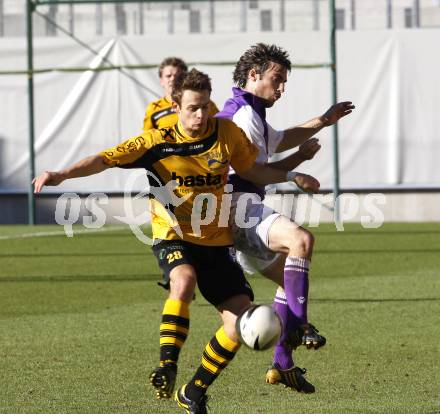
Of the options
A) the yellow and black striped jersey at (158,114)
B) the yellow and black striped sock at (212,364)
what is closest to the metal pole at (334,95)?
the yellow and black striped jersey at (158,114)

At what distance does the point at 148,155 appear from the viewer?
6902 millimetres

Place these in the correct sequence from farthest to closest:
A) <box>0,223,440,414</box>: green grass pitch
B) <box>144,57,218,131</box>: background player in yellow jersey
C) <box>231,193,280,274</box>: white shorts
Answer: <box>144,57,218,131</box>: background player in yellow jersey < <box>231,193,280,274</box>: white shorts < <box>0,223,440,414</box>: green grass pitch

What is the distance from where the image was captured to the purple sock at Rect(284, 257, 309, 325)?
23.8 ft

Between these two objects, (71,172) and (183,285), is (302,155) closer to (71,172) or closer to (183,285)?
(183,285)

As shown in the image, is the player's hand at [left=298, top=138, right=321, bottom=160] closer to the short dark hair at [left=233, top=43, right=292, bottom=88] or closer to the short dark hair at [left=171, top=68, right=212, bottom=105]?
the short dark hair at [left=233, top=43, right=292, bottom=88]

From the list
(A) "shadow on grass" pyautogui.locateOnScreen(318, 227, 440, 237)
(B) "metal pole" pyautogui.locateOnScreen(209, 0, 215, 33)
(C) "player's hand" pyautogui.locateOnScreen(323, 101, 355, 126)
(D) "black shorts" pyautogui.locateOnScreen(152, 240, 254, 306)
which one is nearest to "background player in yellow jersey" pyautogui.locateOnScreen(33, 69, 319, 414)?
(D) "black shorts" pyautogui.locateOnScreen(152, 240, 254, 306)

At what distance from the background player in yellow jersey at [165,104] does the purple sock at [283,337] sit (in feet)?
14.2

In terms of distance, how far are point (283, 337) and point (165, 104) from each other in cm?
629

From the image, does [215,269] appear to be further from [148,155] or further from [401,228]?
[401,228]

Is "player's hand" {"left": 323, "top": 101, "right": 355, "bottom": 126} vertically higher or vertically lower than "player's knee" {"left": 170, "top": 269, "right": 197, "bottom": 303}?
higher

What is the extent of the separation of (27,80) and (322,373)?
1344 centimetres

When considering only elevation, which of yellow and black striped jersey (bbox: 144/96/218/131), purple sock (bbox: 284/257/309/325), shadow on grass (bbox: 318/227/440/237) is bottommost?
shadow on grass (bbox: 318/227/440/237)

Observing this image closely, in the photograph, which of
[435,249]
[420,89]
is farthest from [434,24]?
[435,249]

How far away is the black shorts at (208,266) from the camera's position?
683 cm
